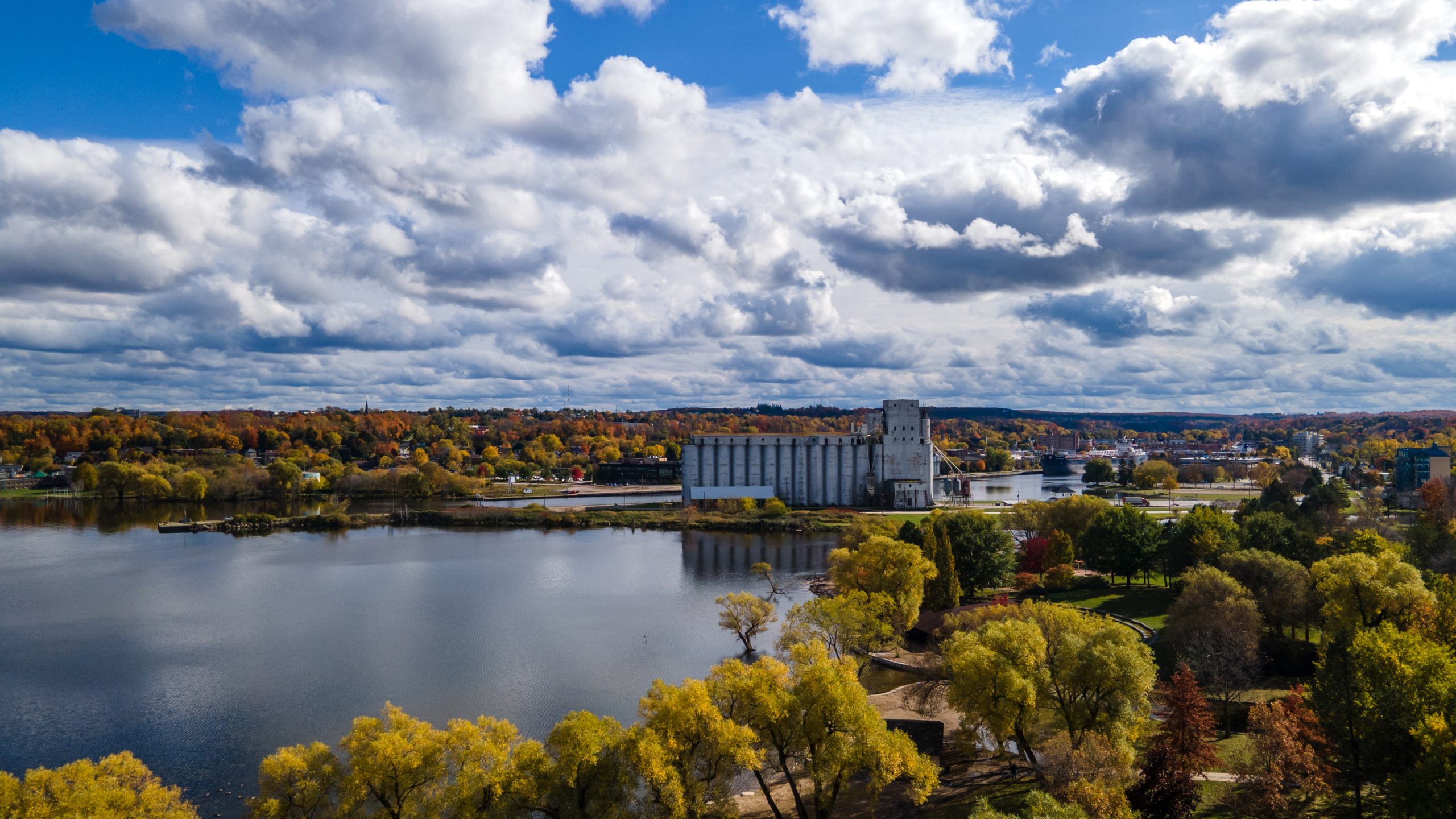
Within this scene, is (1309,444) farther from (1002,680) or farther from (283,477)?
(1002,680)

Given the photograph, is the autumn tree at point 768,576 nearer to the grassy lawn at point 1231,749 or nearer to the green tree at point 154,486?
the grassy lawn at point 1231,749

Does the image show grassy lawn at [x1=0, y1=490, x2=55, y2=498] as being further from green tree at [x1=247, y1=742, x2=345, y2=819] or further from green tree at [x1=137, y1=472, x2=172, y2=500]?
green tree at [x1=247, y1=742, x2=345, y2=819]

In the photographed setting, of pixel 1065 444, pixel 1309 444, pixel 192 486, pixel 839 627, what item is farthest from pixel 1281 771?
pixel 1065 444

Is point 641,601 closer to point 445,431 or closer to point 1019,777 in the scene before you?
point 1019,777

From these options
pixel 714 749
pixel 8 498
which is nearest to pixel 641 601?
pixel 714 749

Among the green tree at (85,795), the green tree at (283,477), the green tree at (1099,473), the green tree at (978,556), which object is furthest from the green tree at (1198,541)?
the green tree at (283,477)

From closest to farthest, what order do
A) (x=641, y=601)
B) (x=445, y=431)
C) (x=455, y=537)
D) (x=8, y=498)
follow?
(x=641, y=601) → (x=455, y=537) → (x=8, y=498) → (x=445, y=431)

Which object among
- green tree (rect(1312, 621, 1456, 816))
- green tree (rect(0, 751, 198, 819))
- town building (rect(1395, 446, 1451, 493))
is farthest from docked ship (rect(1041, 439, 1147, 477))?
green tree (rect(0, 751, 198, 819))
